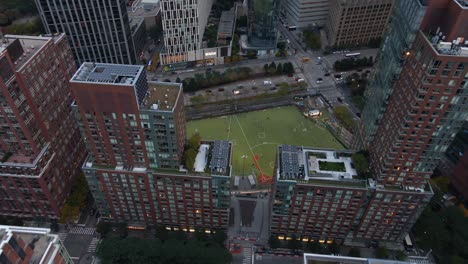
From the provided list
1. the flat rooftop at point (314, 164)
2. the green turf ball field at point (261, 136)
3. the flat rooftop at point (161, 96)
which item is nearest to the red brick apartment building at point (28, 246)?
the flat rooftop at point (161, 96)

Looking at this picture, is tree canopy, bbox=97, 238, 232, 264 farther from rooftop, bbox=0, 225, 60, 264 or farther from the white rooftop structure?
rooftop, bbox=0, 225, 60, 264

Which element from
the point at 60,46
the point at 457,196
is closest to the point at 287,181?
the point at 457,196

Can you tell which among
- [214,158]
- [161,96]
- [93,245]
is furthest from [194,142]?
[93,245]

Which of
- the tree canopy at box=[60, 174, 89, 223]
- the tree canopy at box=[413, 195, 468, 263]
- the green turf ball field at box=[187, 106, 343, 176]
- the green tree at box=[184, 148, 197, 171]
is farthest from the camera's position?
the green turf ball field at box=[187, 106, 343, 176]

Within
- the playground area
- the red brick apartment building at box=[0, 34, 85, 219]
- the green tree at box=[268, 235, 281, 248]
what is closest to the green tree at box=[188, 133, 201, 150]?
the playground area

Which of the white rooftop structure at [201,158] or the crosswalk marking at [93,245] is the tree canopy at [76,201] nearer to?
the crosswalk marking at [93,245]

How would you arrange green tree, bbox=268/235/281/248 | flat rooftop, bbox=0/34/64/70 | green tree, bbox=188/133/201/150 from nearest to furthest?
flat rooftop, bbox=0/34/64/70, green tree, bbox=188/133/201/150, green tree, bbox=268/235/281/248

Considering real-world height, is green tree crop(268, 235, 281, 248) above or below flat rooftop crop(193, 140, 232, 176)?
below
